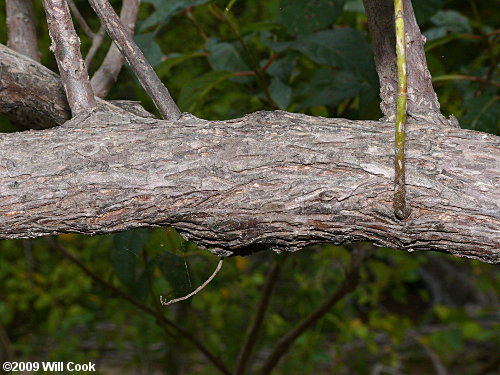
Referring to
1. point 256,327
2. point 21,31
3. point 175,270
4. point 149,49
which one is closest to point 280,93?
point 149,49

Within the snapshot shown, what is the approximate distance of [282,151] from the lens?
734 mm

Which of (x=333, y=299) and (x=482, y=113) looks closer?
(x=482, y=113)

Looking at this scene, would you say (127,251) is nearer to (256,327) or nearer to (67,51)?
(256,327)

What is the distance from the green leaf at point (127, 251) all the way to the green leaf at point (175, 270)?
71 mm

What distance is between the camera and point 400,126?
67 centimetres

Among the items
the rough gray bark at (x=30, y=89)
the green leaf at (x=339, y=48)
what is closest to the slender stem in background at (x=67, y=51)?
the rough gray bark at (x=30, y=89)

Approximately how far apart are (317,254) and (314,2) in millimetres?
1379

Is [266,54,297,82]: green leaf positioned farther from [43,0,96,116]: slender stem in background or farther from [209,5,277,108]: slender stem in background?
[43,0,96,116]: slender stem in background

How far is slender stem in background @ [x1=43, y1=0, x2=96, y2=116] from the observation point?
87 cm

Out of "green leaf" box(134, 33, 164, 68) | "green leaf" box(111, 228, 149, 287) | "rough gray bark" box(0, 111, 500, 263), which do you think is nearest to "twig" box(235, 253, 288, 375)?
"green leaf" box(111, 228, 149, 287)

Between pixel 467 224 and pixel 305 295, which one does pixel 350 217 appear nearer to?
pixel 467 224

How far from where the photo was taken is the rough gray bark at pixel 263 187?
71cm

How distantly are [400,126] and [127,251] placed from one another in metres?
0.96

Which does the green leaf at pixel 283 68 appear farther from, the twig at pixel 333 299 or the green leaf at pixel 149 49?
the twig at pixel 333 299
